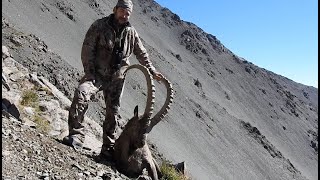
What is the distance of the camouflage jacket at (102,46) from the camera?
7375 mm

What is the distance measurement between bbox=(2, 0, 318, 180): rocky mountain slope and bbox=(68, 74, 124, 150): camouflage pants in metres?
0.93

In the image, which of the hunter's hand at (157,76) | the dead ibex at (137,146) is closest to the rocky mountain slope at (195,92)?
the dead ibex at (137,146)

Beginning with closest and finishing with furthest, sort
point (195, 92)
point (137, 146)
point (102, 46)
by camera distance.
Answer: point (137, 146)
point (102, 46)
point (195, 92)

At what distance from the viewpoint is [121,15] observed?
7.30 meters

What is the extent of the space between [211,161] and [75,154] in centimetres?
2531

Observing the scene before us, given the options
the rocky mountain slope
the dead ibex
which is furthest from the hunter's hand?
the rocky mountain slope

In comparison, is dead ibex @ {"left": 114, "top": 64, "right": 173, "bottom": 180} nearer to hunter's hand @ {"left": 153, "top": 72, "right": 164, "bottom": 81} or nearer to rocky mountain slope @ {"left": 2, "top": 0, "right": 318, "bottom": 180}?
hunter's hand @ {"left": 153, "top": 72, "right": 164, "bottom": 81}

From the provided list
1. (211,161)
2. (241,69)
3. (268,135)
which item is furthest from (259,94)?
(211,161)

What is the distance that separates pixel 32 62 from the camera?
22.2m

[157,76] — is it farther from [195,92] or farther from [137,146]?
[195,92]

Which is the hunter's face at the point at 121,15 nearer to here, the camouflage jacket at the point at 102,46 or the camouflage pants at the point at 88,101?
the camouflage jacket at the point at 102,46

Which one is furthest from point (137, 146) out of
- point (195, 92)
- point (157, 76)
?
point (195, 92)

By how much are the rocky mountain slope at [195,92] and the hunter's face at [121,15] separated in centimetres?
241

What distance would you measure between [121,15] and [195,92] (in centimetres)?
4001
